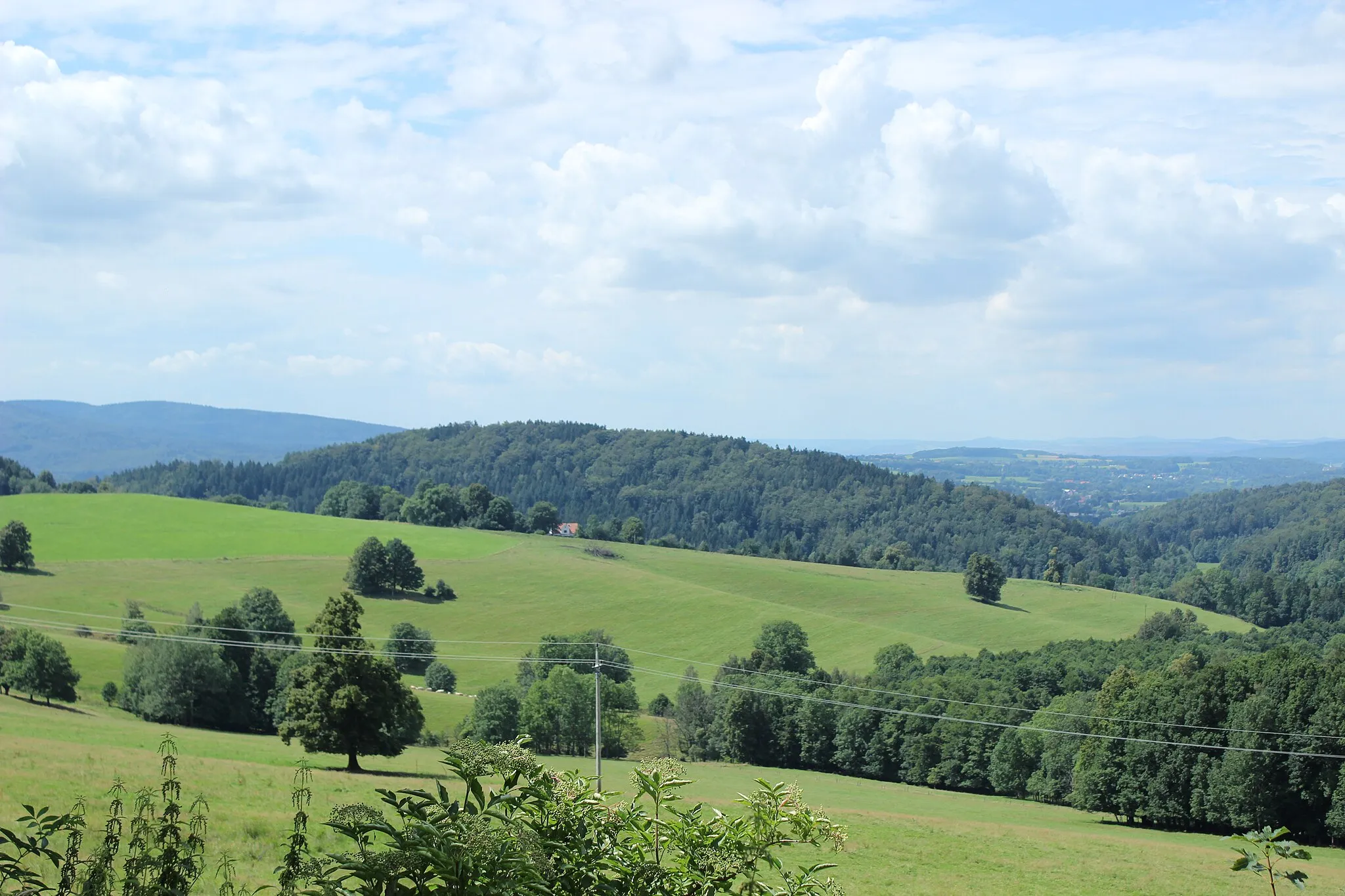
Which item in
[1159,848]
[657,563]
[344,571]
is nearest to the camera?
[1159,848]

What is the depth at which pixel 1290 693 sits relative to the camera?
50125mm

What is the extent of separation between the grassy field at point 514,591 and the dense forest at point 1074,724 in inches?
428

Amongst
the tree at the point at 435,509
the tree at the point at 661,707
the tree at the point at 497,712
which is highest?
the tree at the point at 435,509

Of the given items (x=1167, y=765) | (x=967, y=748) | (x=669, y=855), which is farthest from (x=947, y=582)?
(x=669, y=855)

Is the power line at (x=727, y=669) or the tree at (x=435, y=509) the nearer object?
the power line at (x=727, y=669)

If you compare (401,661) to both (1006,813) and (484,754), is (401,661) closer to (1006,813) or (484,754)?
(1006,813)

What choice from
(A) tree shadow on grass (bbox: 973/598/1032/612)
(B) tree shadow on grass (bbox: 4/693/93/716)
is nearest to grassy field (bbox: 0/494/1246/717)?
(A) tree shadow on grass (bbox: 973/598/1032/612)

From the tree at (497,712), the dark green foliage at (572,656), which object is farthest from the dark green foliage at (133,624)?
the dark green foliage at (572,656)

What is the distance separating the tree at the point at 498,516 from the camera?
152 meters

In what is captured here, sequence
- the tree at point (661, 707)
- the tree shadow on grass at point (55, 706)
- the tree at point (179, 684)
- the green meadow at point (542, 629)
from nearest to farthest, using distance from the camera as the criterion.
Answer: the green meadow at point (542, 629)
the tree shadow on grass at point (55, 706)
the tree at point (179, 684)
the tree at point (661, 707)

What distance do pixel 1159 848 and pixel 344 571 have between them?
8317 cm

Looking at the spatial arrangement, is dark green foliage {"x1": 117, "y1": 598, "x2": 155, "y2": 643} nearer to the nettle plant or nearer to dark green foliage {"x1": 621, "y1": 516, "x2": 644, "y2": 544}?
the nettle plant

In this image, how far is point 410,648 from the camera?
81.6 m

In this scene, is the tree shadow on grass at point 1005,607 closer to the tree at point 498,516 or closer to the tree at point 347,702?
the tree at point 498,516
